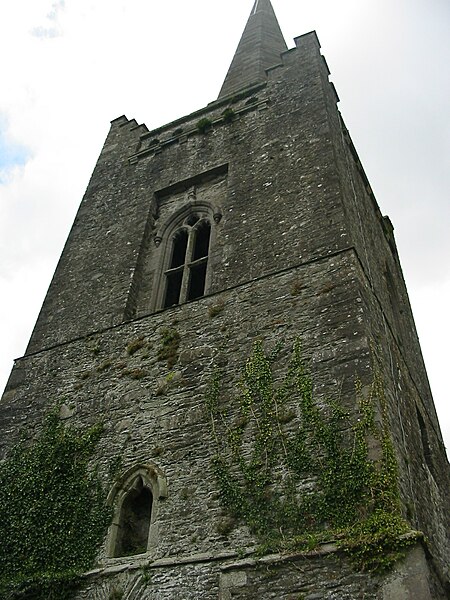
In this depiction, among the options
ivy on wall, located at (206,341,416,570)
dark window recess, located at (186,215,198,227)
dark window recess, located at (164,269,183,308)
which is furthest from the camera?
dark window recess, located at (186,215,198,227)

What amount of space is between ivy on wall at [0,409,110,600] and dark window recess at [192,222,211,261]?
484 cm

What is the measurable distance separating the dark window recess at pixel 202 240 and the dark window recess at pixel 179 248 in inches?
9.5

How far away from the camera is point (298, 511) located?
6723 mm

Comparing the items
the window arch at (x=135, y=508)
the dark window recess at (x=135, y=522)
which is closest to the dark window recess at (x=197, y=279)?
the window arch at (x=135, y=508)

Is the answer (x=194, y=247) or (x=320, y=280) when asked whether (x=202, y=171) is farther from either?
(x=320, y=280)

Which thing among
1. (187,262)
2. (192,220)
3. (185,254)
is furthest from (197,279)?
(192,220)

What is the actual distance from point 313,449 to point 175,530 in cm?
184

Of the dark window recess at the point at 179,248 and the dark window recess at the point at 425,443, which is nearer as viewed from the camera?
the dark window recess at the point at 425,443

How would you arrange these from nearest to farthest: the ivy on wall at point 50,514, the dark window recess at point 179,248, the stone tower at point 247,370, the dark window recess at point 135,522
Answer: the stone tower at point 247,370
the ivy on wall at point 50,514
the dark window recess at point 135,522
the dark window recess at point 179,248

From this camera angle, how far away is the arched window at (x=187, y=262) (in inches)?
467

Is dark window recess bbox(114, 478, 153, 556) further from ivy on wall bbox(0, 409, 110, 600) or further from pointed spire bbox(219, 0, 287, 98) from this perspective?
pointed spire bbox(219, 0, 287, 98)

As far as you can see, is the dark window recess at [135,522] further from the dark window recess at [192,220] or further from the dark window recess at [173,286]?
the dark window recess at [192,220]

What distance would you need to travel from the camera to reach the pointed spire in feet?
62.5

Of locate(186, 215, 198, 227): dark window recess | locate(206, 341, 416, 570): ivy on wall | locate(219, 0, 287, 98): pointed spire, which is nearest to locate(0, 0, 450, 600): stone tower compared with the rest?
locate(206, 341, 416, 570): ivy on wall
